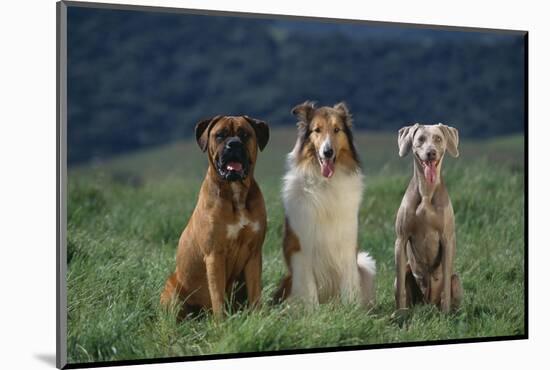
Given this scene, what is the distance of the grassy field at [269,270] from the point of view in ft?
16.5

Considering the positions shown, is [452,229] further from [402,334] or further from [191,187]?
[191,187]

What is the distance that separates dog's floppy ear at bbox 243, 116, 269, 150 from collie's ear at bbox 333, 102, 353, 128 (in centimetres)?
47

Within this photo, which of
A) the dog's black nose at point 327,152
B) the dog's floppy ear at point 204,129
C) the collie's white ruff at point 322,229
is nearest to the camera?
the dog's floppy ear at point 204,129

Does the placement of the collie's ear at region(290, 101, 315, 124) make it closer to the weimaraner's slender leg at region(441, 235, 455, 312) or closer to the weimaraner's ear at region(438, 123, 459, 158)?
the weimaraner's ear at region(438, 123, 459, 158)

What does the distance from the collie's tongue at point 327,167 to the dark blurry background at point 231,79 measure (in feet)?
17.0

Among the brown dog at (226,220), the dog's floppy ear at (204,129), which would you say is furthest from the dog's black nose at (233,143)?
the dog's floppy ear at (204,129)

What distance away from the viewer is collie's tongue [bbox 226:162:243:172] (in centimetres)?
489

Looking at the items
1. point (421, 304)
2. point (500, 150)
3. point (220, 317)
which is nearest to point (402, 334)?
point (421, 304)

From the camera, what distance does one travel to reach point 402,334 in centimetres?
554

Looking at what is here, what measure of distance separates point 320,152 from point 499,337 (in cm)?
184

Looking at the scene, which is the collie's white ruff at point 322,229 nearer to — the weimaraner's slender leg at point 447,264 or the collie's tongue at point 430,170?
the collie's tongue at point 430,170

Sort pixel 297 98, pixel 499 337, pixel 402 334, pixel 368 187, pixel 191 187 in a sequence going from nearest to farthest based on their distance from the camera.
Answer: pixel 402 334 < pixel 499 337 < pixel 368 187 < pixel 191 187 < pixel 297 98

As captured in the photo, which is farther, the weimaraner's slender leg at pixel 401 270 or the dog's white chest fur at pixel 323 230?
the weimaraner's slender leg at pixel 401 270

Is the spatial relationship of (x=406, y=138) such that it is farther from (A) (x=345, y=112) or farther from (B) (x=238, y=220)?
(B) (x=238, y=220)
